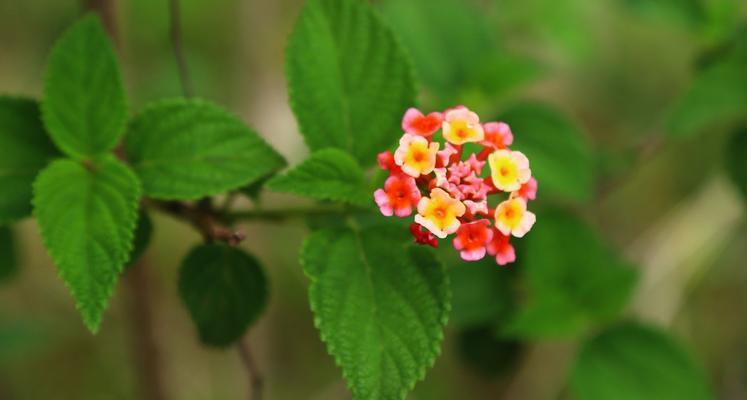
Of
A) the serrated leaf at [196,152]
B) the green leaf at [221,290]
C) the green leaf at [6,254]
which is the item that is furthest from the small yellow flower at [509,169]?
the green leaf at [6,254]

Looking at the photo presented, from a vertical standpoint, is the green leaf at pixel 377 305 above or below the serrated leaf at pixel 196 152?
below

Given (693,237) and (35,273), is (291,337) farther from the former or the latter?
(693,237)

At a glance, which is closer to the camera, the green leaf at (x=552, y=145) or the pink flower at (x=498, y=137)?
the pink flower at (x=498, y=137)

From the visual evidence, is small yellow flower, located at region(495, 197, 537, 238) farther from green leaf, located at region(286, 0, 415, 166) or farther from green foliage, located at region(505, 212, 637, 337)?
green foliage, located at region(505, 212, 637, 337)

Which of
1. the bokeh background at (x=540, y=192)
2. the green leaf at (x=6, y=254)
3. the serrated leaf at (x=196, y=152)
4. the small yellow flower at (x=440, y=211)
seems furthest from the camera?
the bokeh background at (x=540, y=192)

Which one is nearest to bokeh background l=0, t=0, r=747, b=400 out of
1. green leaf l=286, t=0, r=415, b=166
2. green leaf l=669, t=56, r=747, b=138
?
green leaf l=669, t=56, r=747, b=138

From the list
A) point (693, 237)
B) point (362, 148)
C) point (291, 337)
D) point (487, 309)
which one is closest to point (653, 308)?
point (693, 237)

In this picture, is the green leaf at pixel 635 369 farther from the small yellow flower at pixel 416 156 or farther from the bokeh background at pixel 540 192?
the small yellow flower at pixel 416 156
